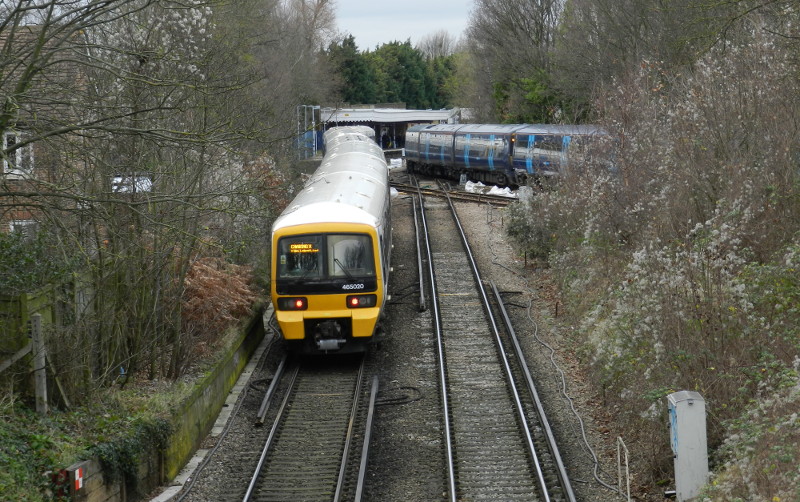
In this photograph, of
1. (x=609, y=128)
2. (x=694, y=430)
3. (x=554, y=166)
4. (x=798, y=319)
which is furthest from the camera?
(x=554, y=166)

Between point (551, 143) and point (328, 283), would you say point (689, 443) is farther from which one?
point (551, 143)

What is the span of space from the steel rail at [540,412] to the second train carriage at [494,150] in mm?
6620

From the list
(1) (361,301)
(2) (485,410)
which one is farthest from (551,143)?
(2) (485,410)

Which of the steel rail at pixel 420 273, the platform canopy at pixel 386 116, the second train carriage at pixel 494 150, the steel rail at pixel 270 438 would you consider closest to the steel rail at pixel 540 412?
the steel rail at pixel 420 273

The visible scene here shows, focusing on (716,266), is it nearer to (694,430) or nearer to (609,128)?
(694,430)

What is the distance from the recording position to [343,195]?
1532cm

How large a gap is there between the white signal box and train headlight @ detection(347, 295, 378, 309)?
6077 millimetres

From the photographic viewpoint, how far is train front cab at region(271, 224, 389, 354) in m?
13.8

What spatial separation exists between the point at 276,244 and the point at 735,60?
821cm

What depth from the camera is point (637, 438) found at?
34.5 feet

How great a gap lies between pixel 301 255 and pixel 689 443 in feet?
23.3

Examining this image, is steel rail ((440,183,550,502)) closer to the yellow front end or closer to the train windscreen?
the yellow front end

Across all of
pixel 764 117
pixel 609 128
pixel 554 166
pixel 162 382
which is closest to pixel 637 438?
pixel 764 117

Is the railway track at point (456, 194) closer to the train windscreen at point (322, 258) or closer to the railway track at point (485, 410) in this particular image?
the railway track at point (485, 410)
